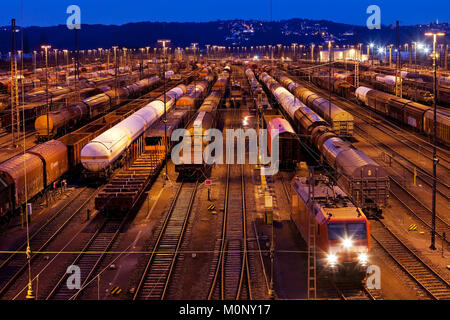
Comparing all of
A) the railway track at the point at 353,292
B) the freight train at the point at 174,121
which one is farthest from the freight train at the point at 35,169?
the railway track at the point at 353,292

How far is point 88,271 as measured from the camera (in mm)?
18703

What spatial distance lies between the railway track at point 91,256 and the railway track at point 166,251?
86.7 inches

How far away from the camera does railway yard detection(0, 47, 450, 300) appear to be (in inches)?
667

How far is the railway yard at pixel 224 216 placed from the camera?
1694 cm

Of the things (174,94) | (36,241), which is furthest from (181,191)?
(174,94)

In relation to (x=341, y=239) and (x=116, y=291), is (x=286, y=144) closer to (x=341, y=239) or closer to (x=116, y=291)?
(x=341, y=239)

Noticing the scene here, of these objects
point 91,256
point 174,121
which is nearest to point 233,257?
point 91,256

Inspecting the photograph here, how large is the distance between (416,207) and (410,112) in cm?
2227

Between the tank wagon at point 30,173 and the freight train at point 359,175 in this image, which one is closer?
the tank wagon at point 30,173

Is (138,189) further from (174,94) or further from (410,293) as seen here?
(174,94)

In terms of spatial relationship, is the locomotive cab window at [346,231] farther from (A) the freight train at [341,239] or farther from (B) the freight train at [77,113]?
(B) the freight train at [77,113]

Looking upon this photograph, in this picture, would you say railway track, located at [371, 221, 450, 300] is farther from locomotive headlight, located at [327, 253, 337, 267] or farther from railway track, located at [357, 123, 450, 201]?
railway track, located at [357, 123, 450, 201]

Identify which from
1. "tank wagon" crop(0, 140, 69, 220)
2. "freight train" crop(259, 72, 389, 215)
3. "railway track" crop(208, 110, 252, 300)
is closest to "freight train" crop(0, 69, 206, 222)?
"tank wagon" crop(0, 140, 69, 220)
